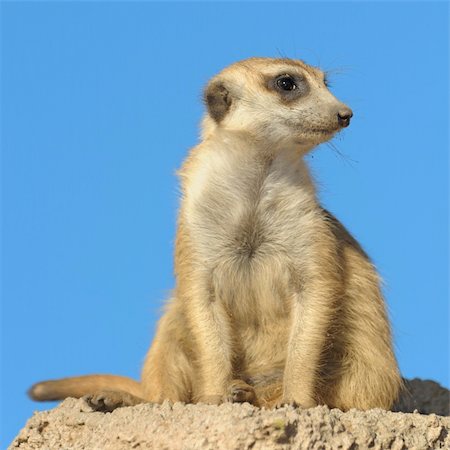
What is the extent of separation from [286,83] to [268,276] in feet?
3.61

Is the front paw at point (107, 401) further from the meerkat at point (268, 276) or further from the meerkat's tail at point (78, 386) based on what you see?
the meerkat's tail at point (78, 386)

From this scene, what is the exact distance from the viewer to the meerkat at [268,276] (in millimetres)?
5930

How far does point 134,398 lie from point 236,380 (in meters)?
0.63

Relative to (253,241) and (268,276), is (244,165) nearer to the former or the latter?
(253,241)

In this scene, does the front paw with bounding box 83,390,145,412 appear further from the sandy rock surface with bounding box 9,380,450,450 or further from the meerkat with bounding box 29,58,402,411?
the sandy rock surface with bounding box 9,380,450,450

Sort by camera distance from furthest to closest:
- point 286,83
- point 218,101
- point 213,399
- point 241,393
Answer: point 218,101
point 286,83
point 213,399
point 241,393

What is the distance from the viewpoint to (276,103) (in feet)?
20.3

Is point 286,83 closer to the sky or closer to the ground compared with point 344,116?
closer to the sky

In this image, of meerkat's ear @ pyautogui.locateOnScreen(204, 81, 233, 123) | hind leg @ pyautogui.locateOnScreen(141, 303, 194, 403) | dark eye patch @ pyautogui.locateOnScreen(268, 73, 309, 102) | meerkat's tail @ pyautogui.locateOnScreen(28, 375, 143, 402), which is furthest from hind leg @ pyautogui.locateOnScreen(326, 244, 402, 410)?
meerkat's tail @ pyautogui.locateOnScreen(28, 375, 143, 402)

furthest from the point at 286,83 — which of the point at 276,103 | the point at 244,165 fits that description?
the point at 244,165

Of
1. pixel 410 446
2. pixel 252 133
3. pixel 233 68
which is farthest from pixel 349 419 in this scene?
pixel 233 68

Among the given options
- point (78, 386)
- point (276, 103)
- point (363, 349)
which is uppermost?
point (276, 103)

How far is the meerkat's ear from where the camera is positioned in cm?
637

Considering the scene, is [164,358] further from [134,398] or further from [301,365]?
[301,365]
